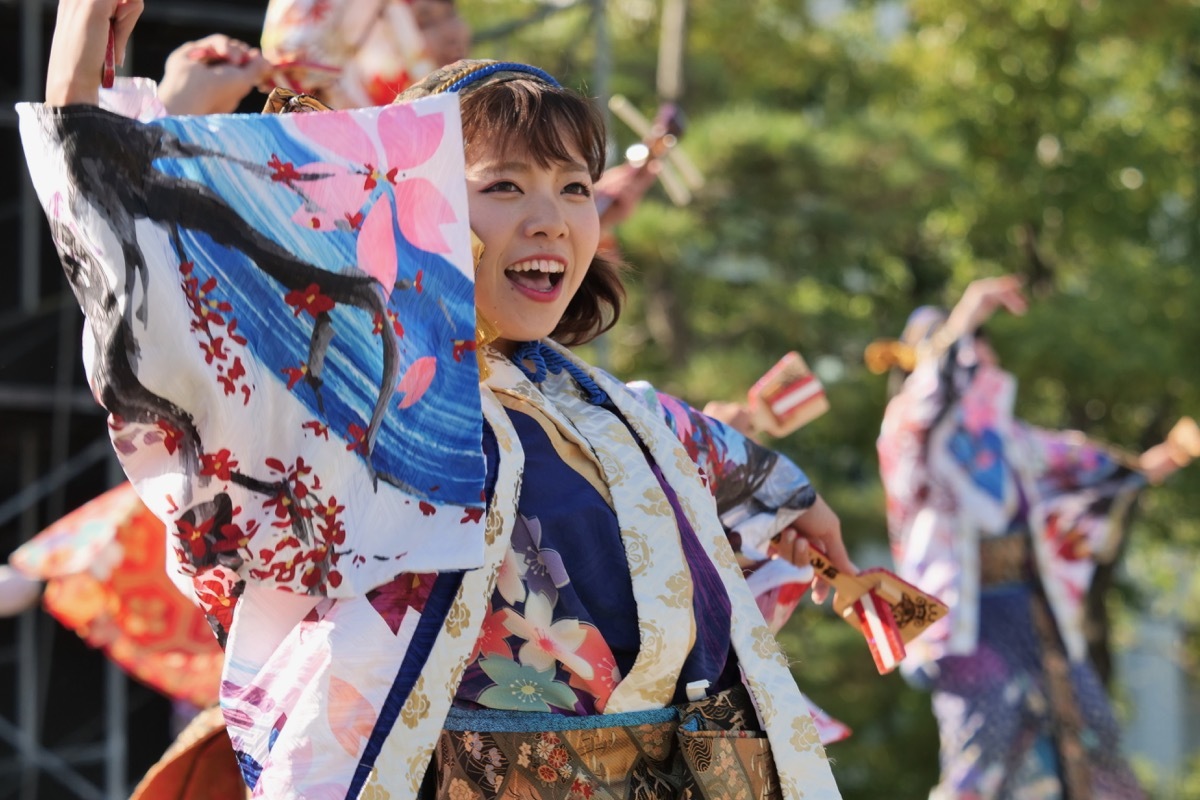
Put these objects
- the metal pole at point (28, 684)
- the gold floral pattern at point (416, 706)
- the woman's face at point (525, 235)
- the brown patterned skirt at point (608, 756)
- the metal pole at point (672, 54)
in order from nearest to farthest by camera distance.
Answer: the gold floral pattern at point (416, 706) < the brown patterned skirt at point (608, 756) < the woman's face at point (525, 235) < the metal pole at point (28, 684) < the metal pole at point (672, 54)

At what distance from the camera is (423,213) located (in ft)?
5.64

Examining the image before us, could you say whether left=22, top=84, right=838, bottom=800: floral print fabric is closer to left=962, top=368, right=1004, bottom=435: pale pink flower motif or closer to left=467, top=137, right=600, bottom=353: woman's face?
left=467, top=137, right=600, bottom=353: woman's face

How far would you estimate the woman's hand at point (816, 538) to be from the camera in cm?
232

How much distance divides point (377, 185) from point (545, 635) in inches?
18.7

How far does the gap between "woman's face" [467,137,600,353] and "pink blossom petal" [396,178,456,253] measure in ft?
0.43

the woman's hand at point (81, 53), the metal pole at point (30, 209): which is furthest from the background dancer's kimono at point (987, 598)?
the woman's hand at point (81, 53)

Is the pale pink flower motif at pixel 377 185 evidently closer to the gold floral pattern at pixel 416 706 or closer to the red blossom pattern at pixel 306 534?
the red blossom pattern at pixel 306 534

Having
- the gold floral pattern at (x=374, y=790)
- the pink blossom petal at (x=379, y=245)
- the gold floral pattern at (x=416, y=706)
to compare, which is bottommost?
the gold floral pattern at (x=374, y=790)

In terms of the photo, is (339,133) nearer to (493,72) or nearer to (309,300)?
(309,300)

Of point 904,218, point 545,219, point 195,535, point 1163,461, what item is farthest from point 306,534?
point 904,218

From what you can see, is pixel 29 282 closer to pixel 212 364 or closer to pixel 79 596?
pixel 79 596

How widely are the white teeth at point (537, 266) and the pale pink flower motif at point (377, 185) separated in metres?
0.16

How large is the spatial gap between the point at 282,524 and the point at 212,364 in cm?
16

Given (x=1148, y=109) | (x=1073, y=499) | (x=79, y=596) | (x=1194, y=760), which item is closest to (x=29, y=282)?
(x=79, y=596)
